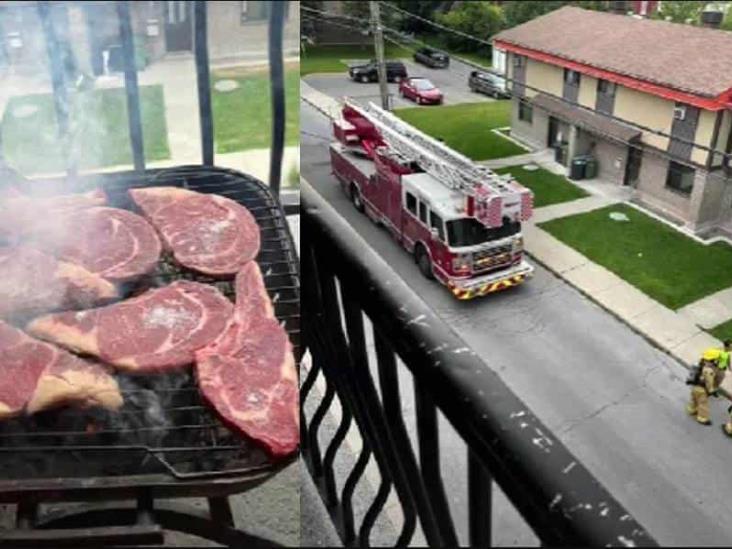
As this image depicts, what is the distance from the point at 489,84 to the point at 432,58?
0.07 meters

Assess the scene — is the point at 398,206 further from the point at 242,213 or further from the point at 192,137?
the point at 192,137

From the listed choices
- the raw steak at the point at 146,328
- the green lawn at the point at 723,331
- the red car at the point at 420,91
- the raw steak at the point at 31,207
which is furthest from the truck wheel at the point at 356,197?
the raw steak at the point at 31,207

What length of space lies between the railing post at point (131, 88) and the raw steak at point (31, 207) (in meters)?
0.09

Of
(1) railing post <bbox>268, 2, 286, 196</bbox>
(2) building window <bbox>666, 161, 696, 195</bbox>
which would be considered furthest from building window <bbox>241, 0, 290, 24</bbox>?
(2) building window <bbox>666, 161, 696, 195</bbox>

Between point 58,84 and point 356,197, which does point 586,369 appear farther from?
point 58,84

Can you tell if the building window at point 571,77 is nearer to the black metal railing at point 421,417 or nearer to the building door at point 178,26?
the black metal railing at point 421,417

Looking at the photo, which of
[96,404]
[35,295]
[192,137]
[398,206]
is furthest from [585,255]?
[192,137]

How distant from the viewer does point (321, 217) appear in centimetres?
40

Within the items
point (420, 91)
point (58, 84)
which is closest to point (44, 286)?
point (58, 84)

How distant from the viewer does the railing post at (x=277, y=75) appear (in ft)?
2.26

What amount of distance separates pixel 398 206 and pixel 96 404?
0.47 m

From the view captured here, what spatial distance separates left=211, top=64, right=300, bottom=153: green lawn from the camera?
2.71 ft

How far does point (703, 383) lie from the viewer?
632 mm

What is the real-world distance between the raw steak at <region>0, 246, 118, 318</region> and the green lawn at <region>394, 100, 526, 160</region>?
1.73 ft
